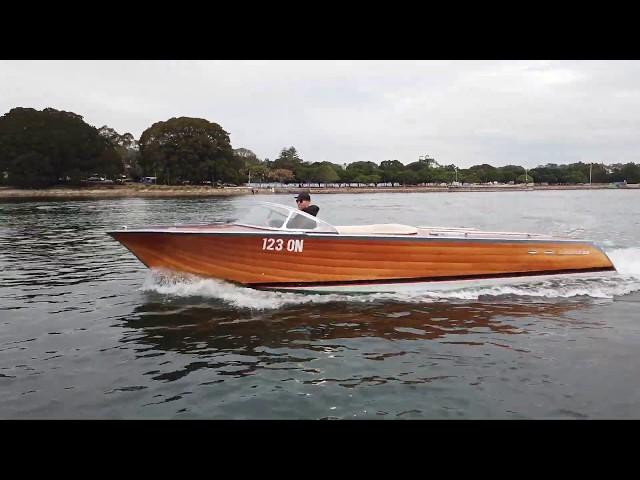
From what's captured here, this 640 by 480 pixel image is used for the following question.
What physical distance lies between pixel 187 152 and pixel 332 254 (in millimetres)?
108794

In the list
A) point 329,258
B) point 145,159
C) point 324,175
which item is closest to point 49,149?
point 145,159

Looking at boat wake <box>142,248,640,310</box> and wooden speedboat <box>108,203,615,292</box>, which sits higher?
wooden speedboat <box>108,203,615,292</box>

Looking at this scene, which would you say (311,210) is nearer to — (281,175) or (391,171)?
(281,175)

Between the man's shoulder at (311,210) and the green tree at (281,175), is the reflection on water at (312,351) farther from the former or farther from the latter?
the green tree at (281,175)

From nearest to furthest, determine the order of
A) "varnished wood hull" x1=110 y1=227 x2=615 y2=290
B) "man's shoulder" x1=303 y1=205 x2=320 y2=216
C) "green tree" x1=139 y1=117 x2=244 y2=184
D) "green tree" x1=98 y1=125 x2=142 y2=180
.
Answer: "varnished wood hull" x1=110 y1=227 x2=615 y2=290 → "man's shoulder" x1=303 y1=205 x2=320 y2=216 → "green tree" x1=139 y1=117 x2=244 y2=184 → "green tree" x1=98 y1=125 x2=142 y2=180

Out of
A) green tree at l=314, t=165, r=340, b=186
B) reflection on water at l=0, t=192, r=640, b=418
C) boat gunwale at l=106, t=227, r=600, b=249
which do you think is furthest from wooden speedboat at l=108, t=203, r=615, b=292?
green tree at l=314, t=165, r=340, b=186

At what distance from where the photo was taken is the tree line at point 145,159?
93.6 metres

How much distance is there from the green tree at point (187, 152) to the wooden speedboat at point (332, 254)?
107246mm

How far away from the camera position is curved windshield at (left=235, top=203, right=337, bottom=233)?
980 centimetres

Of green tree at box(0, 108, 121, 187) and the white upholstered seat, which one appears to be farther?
green tree at box(0, 108, 121, 187)

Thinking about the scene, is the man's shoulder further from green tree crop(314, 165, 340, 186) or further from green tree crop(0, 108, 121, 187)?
green tree crop(314, 165, 340, 186)

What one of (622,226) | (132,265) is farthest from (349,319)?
(622,226)

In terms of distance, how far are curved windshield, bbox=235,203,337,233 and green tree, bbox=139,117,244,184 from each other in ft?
352
